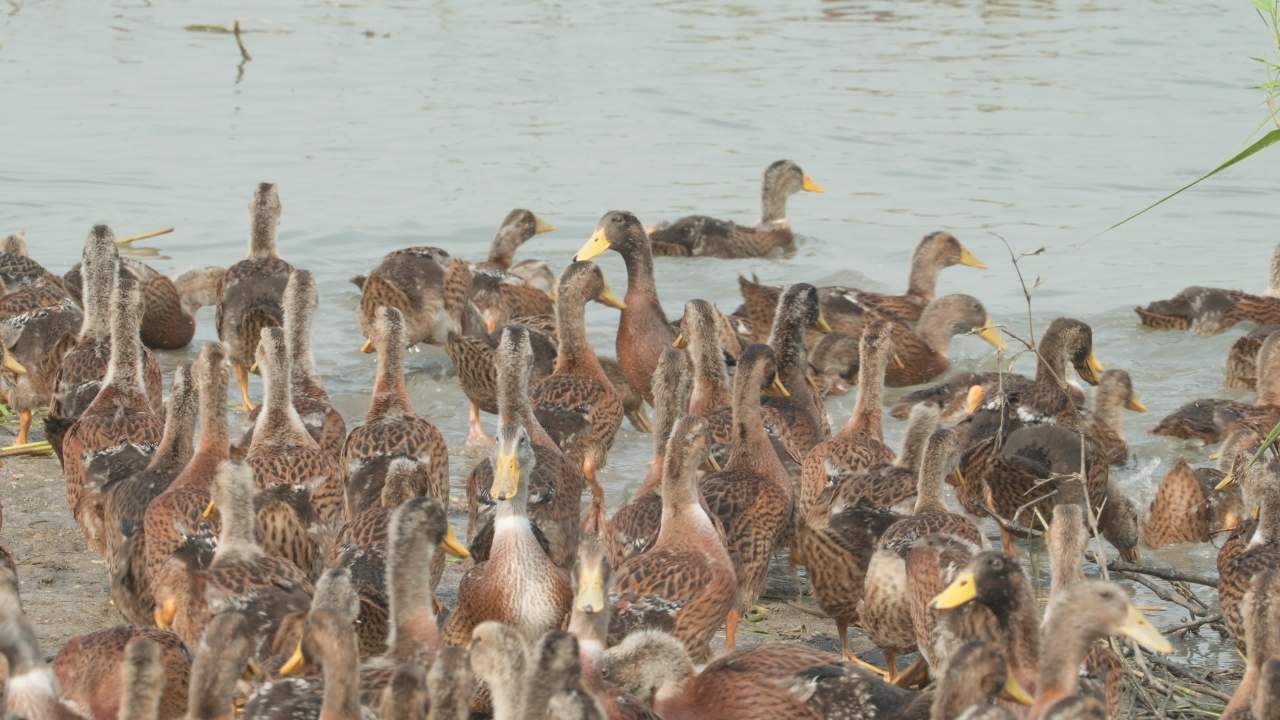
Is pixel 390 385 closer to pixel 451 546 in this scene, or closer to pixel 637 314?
pixel 637 314

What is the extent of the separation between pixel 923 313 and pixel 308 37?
13.3 m

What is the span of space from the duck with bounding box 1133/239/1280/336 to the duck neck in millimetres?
5748

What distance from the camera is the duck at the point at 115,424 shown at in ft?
24.2

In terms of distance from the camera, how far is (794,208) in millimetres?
16328

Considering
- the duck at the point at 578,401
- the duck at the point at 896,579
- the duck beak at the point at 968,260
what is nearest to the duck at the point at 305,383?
the duck at the point at 578,401

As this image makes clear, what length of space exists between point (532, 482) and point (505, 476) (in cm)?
78

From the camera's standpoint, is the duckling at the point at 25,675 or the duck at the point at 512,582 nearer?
the duckling at the point at 25,675

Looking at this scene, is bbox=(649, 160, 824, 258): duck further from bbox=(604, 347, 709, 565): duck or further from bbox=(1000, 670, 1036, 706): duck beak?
bbox=(1000, 670, 1036, 706): duck beak

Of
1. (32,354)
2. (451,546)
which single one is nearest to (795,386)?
(451,546)

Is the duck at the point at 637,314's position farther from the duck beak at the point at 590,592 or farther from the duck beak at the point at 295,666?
the duck beak at the point at 295,666

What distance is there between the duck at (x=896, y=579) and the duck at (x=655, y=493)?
0.87 m

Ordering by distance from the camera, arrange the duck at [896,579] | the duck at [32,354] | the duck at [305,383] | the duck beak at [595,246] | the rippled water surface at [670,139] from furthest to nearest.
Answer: the rippled water surface at [670,139] → the duck beak at [595,246] → the duck at [32,354] → the duck at [305,383] → the duck at [896,579]

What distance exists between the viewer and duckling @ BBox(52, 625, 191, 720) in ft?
18.0

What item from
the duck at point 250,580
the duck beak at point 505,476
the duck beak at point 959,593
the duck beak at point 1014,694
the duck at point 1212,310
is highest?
the duck beak at point 505,476
